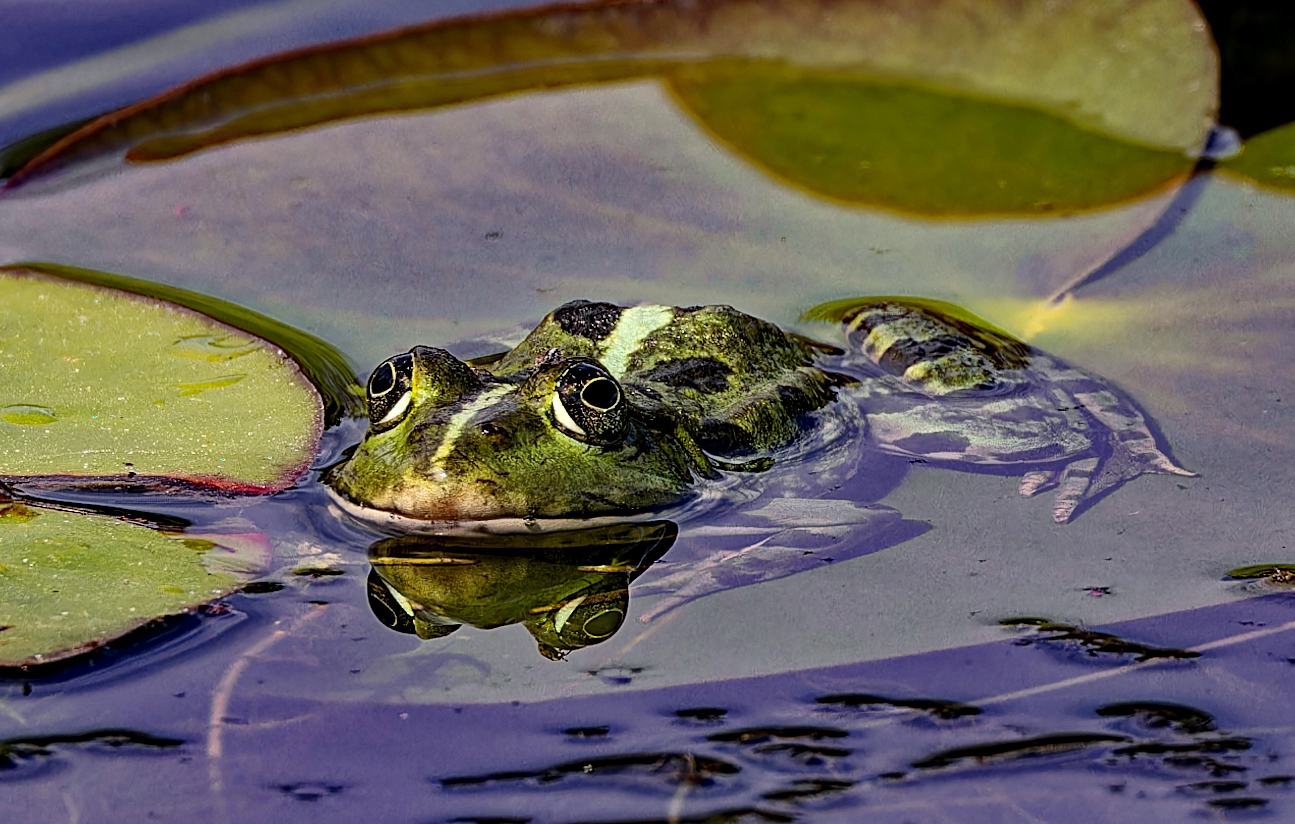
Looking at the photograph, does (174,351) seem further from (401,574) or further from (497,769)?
(497,769)

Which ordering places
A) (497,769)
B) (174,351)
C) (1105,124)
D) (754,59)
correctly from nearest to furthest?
(497,769) → (174,351) → (1105,124) → (754,59)

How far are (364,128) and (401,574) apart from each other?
231cm

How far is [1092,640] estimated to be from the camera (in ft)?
8.30

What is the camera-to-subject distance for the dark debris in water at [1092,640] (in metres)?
2.48

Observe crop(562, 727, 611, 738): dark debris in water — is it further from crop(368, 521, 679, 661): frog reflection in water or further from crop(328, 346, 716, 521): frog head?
crop(328, 346, 716, 521): frog head

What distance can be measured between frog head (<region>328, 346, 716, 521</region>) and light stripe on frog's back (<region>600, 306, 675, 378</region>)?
45 centimetres

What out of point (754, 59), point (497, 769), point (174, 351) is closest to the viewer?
point (497, 769)

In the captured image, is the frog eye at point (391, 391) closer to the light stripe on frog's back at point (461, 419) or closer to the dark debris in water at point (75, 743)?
the light stripe on frog's back at point (461, 419)

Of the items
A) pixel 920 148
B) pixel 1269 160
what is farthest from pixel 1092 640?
pixel 1269 160

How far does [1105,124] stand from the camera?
4.42 m

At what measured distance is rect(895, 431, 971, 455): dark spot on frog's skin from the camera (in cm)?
363

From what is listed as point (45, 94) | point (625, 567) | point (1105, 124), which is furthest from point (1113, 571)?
point (45, 94)


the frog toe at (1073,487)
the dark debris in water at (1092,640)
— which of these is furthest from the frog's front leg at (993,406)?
the dark debris in water at (1092,640)

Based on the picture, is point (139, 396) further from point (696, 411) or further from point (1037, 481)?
point (1037, 481)
